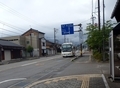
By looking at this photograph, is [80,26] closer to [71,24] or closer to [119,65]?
[71,24]

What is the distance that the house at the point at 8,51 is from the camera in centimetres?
5228

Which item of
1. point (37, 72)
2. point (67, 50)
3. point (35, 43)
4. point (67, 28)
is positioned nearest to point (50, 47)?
point (35, 43)

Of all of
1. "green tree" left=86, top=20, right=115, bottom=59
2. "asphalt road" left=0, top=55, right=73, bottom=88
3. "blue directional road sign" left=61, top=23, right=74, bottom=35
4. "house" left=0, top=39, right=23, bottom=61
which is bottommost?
"asphalt road" left=0, top=55, right=73, bottom=88

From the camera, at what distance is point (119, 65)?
1170cm

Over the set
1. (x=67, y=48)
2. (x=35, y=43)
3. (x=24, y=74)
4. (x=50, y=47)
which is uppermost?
(x=35, y=43)

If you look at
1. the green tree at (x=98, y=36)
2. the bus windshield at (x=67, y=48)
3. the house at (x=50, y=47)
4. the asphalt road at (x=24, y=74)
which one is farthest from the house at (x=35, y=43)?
the asphalt road at (x=24, y=74)

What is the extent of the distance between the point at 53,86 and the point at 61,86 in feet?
1.36

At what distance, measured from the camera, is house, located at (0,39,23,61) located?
5228 cm

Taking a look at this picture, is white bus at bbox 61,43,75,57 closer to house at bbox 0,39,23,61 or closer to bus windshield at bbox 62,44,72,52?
bus windshield at bbox 62,44,72,52

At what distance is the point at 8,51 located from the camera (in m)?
56.2

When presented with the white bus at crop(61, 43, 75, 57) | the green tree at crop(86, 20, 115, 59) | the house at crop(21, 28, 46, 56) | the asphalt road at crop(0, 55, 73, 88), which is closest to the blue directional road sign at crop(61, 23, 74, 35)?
the green tree at crop(86, 20, 115, 59)

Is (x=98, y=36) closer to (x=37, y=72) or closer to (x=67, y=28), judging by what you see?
(x=67, y=28)

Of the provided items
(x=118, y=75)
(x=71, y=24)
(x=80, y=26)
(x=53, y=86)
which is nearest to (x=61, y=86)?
(x=53, y=86)

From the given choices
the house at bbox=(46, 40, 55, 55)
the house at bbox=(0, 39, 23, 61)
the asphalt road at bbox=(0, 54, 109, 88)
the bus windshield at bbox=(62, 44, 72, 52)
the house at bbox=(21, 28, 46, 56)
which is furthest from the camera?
the house at bbox=(46, 40, 55, 55)
